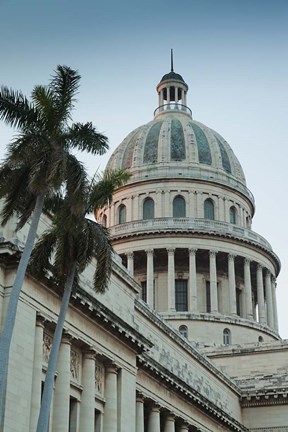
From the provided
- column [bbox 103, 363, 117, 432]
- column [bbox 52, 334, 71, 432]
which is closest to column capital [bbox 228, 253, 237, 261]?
column [bbox 103, 363, 117, 432]

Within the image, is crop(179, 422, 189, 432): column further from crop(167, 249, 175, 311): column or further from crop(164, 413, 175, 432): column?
crop(167, 249, 175, 311): column

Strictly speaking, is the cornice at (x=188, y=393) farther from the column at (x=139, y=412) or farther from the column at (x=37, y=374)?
the column at (x=37, y=374)

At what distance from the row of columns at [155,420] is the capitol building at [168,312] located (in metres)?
0.08

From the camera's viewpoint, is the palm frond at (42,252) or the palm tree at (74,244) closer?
the palm tree at (74,244)

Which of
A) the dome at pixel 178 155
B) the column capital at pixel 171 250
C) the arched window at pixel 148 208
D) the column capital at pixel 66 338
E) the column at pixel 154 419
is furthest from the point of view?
the dome at pixel 178 155

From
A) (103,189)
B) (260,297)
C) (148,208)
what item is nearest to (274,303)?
(260,297)

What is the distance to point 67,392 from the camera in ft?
111

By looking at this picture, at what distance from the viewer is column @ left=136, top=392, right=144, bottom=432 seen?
140 feet

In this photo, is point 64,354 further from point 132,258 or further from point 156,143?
point 156,143

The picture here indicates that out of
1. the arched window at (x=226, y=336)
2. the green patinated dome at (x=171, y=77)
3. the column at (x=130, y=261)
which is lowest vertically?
the arched window at (x=226, y=336)

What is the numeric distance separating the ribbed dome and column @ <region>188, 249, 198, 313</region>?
8.46 meters

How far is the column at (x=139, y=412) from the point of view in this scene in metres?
42.7

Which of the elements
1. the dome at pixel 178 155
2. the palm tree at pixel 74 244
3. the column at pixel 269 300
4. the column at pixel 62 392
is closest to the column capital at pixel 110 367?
the column at pixel 62 392

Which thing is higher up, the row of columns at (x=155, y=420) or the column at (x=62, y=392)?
the row of columns at (x=155, y=420)
